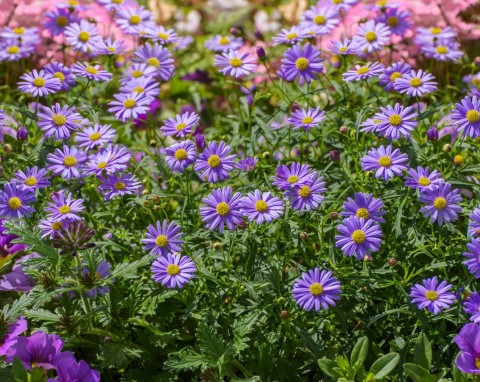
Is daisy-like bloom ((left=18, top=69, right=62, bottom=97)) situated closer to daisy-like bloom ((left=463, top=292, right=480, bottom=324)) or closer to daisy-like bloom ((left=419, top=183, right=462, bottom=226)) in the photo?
daisy-like bloom ((left=419, top=183, right=462, bottom=226))

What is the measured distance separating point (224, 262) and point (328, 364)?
409 millimetres

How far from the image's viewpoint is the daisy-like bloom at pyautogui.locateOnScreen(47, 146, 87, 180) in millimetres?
2080

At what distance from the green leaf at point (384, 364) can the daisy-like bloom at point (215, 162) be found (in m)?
0.64

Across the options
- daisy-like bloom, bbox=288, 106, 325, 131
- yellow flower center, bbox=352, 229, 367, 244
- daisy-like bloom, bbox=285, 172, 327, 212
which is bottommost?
yellow flower center, bbox=352, 229, 367, 244

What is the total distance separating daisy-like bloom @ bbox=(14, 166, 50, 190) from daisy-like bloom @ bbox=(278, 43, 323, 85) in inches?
30.3

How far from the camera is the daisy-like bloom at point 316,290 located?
1801mm

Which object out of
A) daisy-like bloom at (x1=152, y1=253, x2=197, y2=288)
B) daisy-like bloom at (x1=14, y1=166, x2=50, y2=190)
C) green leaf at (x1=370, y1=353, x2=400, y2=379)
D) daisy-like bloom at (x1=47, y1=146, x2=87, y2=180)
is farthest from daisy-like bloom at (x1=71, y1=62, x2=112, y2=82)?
green leaf at (x1=370, y1=353, x2=400, y2=379)

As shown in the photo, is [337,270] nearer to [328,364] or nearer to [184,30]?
[328,364]

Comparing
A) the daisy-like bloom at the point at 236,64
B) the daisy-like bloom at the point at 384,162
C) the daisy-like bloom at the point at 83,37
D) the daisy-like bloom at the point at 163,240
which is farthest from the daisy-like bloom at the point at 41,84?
the daisy-like bloom at the point at 384,162

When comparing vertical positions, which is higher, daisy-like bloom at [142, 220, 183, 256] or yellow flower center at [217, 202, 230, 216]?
yellow flower center at [217, 202, 230, 216]

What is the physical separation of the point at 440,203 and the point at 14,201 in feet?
3.68

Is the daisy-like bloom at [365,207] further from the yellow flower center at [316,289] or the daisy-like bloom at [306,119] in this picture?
the daisy-like bloom at [306,119]

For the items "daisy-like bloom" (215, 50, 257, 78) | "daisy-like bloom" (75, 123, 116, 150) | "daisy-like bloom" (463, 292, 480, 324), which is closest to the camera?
"daisy-like bloom" (463, 292, 480, 324)

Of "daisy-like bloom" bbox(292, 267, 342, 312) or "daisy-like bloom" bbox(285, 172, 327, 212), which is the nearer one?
"daisy-like bloom" bbox(292, 267, 342, 312)
